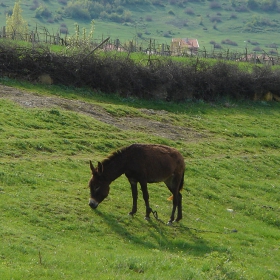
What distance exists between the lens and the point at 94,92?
3775cm

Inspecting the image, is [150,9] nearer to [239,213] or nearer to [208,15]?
[208,15]

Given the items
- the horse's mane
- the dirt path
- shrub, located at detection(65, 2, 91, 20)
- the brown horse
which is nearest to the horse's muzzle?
the brown horse

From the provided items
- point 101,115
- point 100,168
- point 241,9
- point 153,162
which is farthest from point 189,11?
point 100,168

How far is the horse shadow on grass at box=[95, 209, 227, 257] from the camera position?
655 inches

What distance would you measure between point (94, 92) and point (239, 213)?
681 inches

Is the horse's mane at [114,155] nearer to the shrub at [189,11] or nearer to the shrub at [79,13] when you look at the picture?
the shrub at [79,13]

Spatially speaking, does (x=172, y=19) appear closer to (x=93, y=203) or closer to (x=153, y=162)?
(x=153, y=162)

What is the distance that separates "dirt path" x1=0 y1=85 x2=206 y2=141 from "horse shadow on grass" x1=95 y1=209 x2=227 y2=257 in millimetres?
13105

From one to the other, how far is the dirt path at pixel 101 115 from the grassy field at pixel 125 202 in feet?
0.88

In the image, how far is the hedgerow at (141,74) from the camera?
36.3 metres

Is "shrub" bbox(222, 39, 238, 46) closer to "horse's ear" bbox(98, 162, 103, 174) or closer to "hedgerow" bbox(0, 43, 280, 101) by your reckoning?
"hedgerow" bbox(0, 43, 280, 101)

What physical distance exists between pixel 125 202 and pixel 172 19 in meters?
155

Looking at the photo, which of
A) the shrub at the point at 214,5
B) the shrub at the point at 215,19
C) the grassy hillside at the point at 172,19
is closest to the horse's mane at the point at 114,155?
the grassy hillside at the point at 172,19

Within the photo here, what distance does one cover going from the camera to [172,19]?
170125mm
